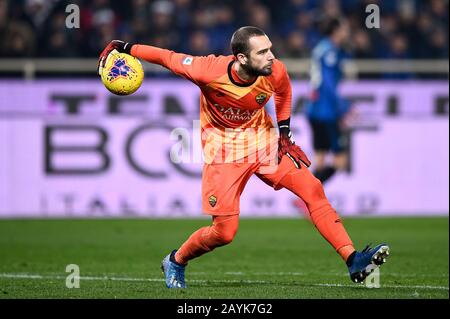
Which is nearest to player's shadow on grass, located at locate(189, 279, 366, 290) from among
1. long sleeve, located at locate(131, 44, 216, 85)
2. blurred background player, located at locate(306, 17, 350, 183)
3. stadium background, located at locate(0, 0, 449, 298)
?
long sleeve, located at locate(131, 44, 216, 85)

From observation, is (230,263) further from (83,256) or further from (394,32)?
(394,32)

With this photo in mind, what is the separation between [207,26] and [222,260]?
7764 millimetres

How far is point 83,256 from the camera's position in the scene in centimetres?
1123

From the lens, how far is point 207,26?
1800 cm

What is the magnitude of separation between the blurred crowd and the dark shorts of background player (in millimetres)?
2749

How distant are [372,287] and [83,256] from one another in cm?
388

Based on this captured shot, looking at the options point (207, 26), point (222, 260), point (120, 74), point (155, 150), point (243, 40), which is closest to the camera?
point (243, 40)

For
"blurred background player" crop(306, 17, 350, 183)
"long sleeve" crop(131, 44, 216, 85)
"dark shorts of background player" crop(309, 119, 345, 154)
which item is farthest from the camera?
"dark shorts of background player" crop(309, 119, 345, 154)

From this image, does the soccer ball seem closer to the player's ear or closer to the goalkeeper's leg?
the player's ear

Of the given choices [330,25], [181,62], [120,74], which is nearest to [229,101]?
[181,62]

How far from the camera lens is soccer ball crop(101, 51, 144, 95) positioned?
833cm

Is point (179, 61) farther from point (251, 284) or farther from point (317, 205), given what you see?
point (251, 284)

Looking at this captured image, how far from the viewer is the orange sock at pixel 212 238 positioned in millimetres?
8227

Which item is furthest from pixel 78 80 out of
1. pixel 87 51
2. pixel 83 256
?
pixel 83 256
